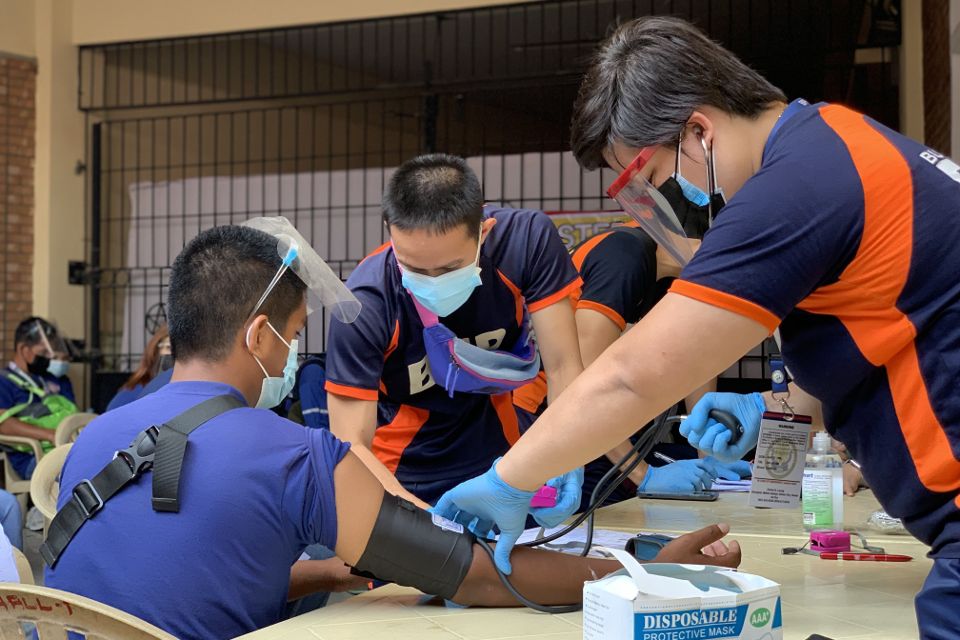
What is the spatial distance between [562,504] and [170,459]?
0.65m

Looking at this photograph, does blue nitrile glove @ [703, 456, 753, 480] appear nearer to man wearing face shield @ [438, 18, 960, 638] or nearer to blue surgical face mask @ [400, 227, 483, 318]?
blue surgical face mask @ [400, 227, 483, 318]

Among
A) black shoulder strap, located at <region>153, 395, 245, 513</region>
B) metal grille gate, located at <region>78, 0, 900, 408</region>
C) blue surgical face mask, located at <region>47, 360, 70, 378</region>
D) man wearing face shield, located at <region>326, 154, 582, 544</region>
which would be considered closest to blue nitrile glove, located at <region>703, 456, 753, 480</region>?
man wearing face shield, located at <region>326, 154, 582, 544</region>

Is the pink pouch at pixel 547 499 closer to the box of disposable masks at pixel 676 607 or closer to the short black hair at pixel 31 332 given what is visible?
the box of disposable masks at pixel 676 607

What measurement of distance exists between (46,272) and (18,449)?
6.03 ft

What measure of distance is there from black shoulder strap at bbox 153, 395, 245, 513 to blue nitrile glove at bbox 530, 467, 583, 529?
1.92ft

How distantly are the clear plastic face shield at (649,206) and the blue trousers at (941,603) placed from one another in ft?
1.94

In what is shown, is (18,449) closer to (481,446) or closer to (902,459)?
(481,446)

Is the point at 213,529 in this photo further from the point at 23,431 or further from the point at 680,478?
the point at 23,431

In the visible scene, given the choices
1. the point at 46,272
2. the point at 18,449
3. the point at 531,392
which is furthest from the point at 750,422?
the point at 46,272

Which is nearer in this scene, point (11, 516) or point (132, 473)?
point (132, 473)

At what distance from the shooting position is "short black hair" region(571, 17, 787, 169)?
4.09 feet

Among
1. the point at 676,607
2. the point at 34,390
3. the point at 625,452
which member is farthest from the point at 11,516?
the point at 34,390

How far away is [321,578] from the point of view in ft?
5.57

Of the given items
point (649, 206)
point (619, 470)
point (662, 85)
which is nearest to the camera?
point (662, 85)
